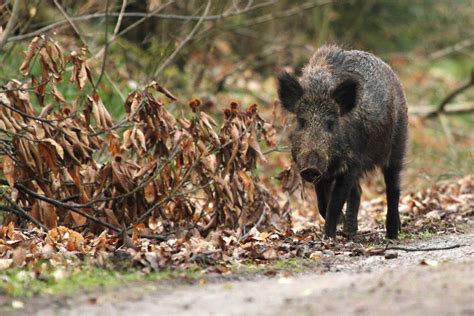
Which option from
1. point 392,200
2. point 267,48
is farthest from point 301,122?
point 267,48

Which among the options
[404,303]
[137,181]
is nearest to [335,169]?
[137,181]

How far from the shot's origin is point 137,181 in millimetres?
8844

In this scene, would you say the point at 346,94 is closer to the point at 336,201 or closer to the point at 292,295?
the point at 336,201

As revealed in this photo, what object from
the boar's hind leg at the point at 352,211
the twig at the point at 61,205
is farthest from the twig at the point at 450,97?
the twig at the point at 61,205

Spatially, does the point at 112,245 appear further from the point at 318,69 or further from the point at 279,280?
the point at 318,69

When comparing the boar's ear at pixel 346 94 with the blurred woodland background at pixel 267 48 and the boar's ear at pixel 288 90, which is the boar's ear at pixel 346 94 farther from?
the blurred woodland background at pixel 267 48

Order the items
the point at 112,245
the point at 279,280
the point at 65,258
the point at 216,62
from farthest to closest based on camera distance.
Answer: the point at 216,62 → the point at 112,245 → the point at 65,258 → the point at 279,280

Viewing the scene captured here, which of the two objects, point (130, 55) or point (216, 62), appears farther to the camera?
point (216, 62)

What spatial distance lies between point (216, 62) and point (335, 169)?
1098 cm

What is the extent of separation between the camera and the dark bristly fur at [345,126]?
28.3ft

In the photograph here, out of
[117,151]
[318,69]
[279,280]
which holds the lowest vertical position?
[279,280]

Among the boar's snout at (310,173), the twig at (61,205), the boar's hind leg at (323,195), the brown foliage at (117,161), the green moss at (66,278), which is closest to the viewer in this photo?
the green moss at (66,278)

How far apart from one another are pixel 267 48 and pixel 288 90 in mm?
9414

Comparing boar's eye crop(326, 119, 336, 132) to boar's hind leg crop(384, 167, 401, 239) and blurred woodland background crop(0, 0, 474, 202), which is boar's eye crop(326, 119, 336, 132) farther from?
blurred woodland background crop(0, 0, 474, 202)
